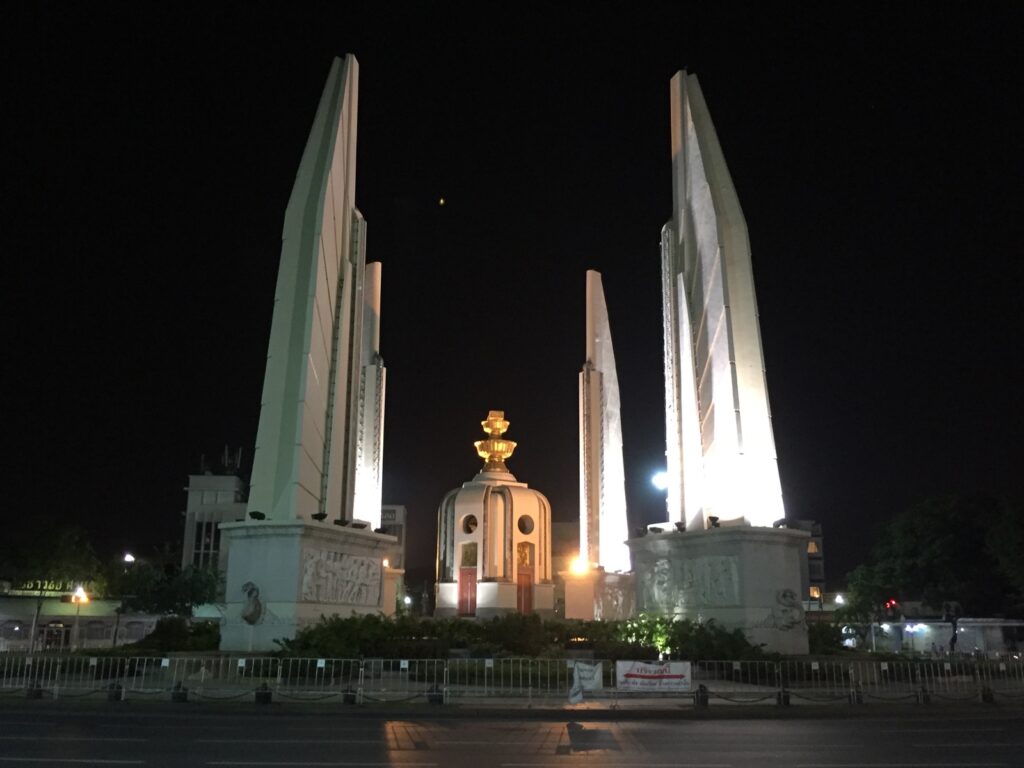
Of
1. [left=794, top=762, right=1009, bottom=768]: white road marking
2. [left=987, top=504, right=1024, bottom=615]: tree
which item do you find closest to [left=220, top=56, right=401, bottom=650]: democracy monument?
[left=794, top=762, right=1009, bottom=768]: white road marking

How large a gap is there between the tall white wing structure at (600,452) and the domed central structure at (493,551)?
3.38 m

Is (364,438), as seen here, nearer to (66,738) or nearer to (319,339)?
(319,339)

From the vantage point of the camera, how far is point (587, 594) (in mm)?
36781

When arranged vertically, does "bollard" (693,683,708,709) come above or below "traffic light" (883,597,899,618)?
below

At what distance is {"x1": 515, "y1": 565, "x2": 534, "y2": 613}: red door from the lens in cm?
3919


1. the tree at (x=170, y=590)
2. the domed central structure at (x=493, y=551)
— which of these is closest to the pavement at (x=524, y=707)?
the domed central structure at (x=493, y=551)

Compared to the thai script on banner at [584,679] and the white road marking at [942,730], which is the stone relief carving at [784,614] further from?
the white road marking at [942,730]

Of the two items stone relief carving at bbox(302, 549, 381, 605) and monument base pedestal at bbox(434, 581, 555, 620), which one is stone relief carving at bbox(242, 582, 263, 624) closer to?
stone relief carving at bbox(302, 549, 381, 605)

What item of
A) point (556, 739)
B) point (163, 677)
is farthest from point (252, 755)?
point (163, 677)

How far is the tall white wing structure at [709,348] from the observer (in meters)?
22.2

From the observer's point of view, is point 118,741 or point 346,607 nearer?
point 118,741

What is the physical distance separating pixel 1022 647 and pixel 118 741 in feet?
102

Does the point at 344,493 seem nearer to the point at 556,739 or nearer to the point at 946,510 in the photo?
the point at 556,739

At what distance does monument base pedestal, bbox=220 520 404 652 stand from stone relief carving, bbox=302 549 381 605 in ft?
0.08
